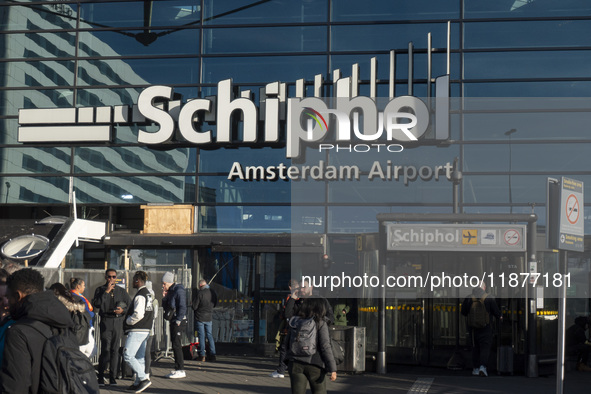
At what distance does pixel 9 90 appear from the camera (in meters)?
23.6

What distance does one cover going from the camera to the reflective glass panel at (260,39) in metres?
23.0

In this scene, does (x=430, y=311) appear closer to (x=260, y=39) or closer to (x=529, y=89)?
(x=529, y=89)

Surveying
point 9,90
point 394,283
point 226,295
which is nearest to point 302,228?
point 226,295

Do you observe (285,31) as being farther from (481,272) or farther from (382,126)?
(481,272)

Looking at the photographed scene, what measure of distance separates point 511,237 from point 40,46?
13.4m

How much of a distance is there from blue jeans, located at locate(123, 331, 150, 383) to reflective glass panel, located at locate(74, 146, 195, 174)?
32.2 feet

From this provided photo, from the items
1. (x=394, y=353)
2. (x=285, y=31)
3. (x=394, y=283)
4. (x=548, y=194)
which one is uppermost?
(x=285, y=31)

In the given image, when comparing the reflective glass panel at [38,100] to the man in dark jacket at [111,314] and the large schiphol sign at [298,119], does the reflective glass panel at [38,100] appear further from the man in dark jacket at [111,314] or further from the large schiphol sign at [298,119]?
the man in dark jacket at [111,314]

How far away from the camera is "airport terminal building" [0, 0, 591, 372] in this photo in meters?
21.8

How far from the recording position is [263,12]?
23250mm

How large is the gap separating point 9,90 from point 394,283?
11.8 meters

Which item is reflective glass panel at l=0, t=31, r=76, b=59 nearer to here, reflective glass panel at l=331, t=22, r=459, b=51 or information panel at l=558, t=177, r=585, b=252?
reflective glass panel at l=331, t=22, r=459, b=51

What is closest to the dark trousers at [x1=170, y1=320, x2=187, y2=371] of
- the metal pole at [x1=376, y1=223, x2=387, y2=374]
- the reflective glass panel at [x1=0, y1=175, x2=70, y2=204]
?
the metal pole at [x1=376, y1=223, x2=387, y2=374]

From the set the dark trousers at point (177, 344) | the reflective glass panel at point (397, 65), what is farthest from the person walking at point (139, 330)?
the reflective glass panel at point (397, 65)
